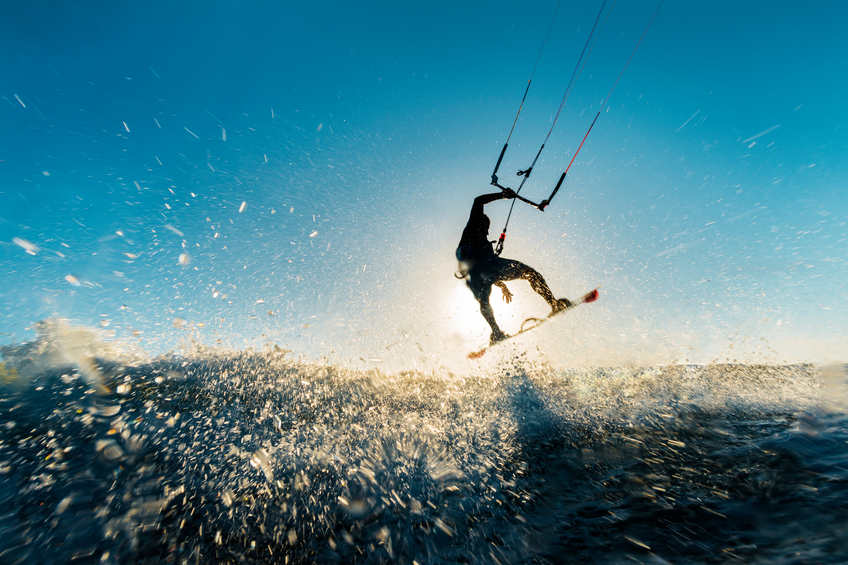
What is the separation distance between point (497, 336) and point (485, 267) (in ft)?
6.60

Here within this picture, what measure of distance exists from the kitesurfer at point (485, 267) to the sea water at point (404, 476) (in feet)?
9.80

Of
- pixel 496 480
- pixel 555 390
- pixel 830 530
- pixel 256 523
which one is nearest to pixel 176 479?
pixel 256 523

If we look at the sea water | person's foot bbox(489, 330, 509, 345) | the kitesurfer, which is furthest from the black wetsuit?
the sea water

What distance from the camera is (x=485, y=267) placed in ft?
23.7

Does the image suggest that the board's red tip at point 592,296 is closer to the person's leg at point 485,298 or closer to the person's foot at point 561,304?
the person's foot at point 561,304

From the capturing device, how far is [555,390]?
19.3ft

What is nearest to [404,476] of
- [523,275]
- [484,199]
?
[523,275]

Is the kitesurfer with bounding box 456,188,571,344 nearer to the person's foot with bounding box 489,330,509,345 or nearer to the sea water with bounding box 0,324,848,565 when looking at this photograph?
the person's foot with bounding box 489,330,509,345

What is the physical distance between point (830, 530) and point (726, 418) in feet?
9.13

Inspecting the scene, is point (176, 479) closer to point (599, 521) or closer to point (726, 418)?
point (599, 521)

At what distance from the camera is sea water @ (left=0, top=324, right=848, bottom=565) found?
6.36ft

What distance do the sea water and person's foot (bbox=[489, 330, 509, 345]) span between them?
2.88 m

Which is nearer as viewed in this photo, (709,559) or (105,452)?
(709,559)

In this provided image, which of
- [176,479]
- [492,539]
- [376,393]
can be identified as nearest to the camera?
[492,539]
